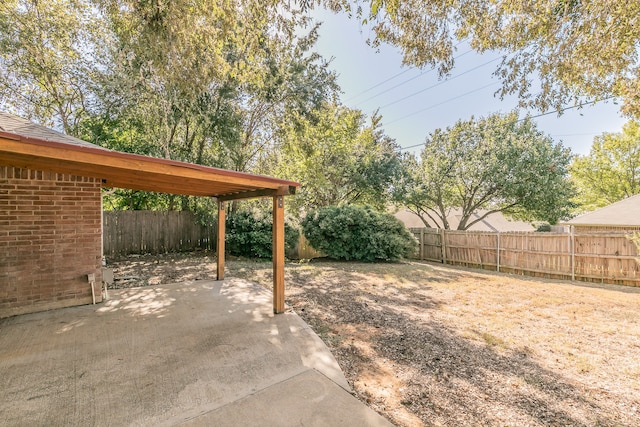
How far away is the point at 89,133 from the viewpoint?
9.84 meters

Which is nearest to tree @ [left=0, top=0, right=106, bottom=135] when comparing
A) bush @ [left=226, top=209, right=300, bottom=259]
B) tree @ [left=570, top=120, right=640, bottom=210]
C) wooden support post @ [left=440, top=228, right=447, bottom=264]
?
bush @ [left=226, top=209, right=300, bottom=259]

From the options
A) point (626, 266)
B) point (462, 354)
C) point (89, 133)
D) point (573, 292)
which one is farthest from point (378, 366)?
point (89, 133)

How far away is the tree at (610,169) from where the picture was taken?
67.7 ft

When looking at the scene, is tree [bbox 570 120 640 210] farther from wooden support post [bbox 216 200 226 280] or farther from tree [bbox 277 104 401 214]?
wooden support post [bbox 216 200 226 280]

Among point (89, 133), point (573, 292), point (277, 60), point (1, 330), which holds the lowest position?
point (573, 292)

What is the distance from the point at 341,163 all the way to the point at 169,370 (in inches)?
492

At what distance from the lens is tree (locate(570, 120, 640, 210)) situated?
67.7 feet

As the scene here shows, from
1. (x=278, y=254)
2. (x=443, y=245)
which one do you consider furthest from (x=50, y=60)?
(x=443, y=245)

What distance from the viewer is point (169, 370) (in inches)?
109

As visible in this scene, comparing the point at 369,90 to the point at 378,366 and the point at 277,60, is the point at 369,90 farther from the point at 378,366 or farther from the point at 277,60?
the point at 378,366

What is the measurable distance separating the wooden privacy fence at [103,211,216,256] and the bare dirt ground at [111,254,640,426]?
12.0ft

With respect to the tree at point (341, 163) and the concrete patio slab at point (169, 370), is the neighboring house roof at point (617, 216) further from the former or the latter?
the concrete patio slab at point (169, 370)

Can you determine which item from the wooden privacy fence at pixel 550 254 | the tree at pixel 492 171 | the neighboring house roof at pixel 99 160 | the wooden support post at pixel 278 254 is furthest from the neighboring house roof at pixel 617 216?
the neighboring house roof at pixel 99 160

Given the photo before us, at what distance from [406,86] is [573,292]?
35.0 ft
